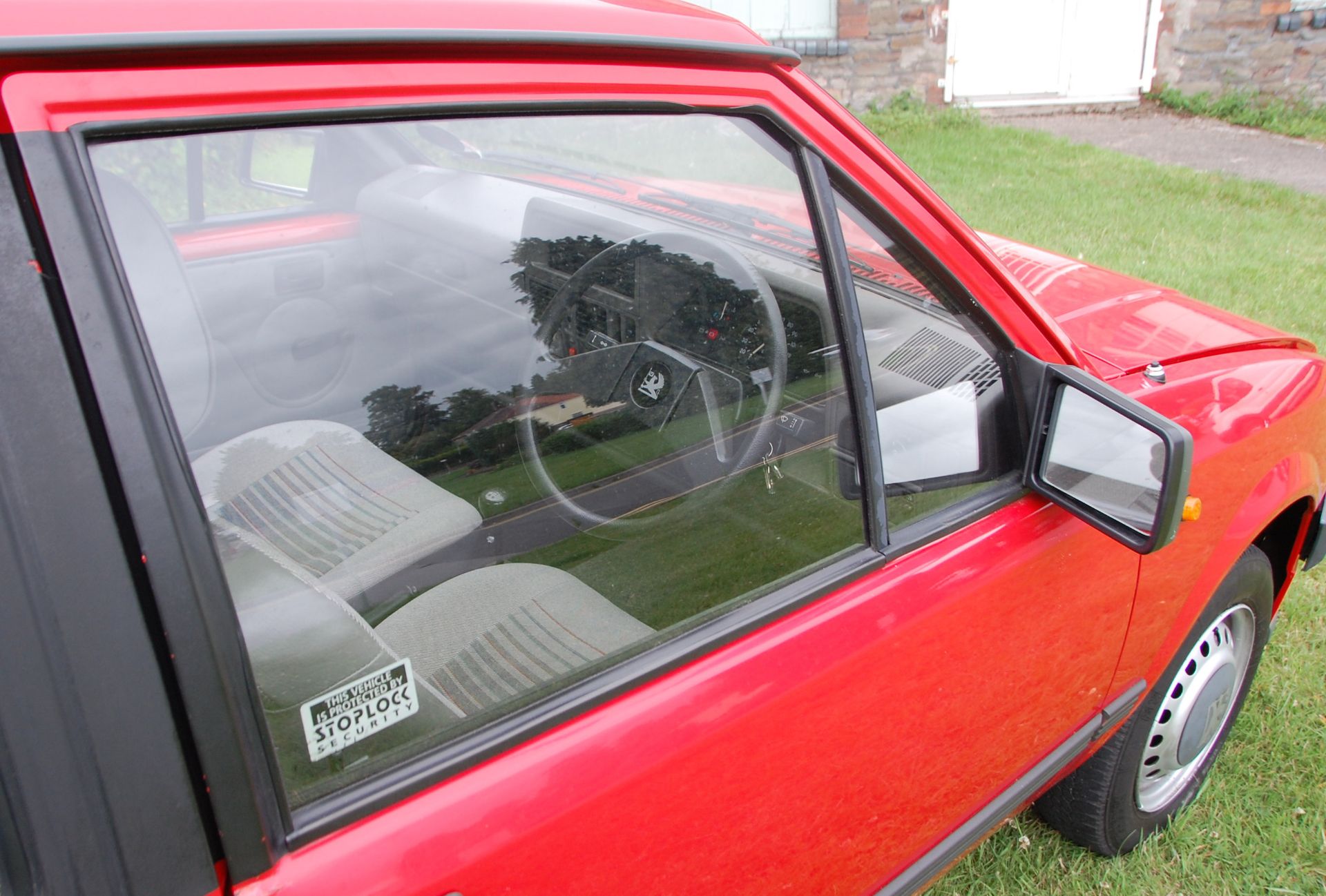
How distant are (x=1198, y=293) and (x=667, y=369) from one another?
17.2 feet

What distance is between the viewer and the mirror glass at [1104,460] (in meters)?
1.47

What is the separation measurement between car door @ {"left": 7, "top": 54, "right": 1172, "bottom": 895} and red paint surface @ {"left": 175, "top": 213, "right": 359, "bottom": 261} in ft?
0.33

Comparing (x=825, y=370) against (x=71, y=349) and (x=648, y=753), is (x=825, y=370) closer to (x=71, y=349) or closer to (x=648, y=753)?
(x=648, y=753)

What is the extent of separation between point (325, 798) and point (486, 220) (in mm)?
1153

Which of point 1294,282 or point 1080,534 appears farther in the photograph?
point 1294,282

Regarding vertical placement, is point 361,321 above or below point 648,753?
above

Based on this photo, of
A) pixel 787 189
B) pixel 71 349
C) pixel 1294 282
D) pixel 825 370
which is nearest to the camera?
pixel 71 349

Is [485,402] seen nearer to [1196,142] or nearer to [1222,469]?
[1222,469]

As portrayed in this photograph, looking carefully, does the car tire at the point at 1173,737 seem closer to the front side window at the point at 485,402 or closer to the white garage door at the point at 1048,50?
the front side window at the point at 485,402

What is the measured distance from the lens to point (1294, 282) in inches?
235

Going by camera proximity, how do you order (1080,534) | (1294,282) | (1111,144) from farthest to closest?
(1111,144) → (1294,282) → (1080,534)

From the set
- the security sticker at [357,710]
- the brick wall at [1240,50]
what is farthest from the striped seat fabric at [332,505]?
the brick wall at [1240,50]

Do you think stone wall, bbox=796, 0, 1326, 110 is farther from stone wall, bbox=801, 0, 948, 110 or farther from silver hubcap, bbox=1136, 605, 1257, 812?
silver hubcap, bbox=1136, 605, 1257, 812

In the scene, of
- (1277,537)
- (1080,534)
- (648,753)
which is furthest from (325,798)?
(1277,537)
